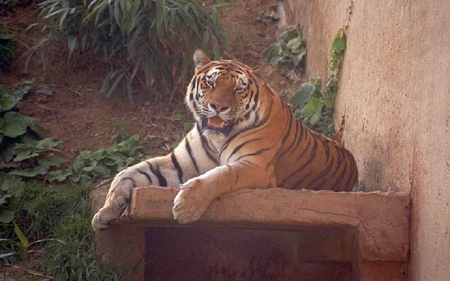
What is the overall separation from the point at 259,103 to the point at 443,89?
1.32 m

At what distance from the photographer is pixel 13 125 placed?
21.3ft

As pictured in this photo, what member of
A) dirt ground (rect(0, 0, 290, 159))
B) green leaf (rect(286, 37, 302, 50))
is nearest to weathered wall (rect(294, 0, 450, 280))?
green leaf (rect(286, 37, 302, 50))

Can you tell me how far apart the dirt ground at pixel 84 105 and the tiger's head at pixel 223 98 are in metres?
1.78

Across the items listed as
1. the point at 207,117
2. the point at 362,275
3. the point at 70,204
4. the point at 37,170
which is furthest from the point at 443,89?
the point at 37,170

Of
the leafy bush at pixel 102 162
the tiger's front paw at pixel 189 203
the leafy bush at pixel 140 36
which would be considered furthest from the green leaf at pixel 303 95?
the tiger's front paw at pixel 189 203

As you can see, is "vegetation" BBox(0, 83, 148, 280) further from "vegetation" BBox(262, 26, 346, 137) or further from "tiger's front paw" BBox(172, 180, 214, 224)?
"vegetation" BBox(262, 26, 346, 137)

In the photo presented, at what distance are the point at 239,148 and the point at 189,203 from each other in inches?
30.6

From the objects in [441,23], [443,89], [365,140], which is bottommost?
[365,140]

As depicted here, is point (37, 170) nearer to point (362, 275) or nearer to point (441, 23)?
point (362, 275)

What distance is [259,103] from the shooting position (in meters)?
4.94

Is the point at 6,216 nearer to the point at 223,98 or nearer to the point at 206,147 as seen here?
the point at 206,147

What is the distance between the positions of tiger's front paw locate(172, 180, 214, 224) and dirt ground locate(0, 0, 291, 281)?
102 inches

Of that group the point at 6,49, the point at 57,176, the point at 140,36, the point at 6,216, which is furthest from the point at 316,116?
the point at 6,49

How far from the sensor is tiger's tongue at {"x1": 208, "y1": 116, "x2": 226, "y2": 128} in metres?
4.78
